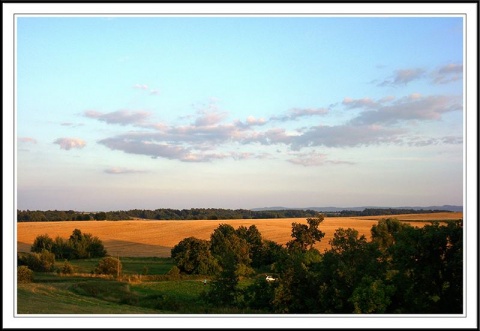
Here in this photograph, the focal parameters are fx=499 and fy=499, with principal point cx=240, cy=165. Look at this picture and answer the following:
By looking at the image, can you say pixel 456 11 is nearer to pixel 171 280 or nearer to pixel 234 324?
pixel 234 324

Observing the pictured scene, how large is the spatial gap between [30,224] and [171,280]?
37.5 metres

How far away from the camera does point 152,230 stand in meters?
71.3

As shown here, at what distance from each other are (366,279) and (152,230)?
55.2 meters

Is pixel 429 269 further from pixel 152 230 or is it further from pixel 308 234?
pixel 152 230

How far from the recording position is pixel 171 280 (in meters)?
39.2

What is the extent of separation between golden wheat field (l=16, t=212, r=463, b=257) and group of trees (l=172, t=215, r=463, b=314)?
29.1 m

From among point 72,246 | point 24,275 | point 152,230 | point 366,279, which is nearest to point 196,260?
point 24,275

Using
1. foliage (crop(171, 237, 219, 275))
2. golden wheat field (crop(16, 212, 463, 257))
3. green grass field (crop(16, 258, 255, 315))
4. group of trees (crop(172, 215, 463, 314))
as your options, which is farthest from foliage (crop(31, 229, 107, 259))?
group of trees (crop(172, 215, 463, 314))

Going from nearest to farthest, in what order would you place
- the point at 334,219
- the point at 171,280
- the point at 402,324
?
1. the point at 402,324
2. the point at 171,280
3. the point at 334,219

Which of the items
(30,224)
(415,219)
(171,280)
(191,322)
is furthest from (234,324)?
(30,224)

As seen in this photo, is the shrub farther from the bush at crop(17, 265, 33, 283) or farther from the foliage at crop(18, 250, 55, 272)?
the foliage at crop(18, 250, 55, 272)

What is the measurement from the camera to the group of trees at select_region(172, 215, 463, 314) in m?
17.2

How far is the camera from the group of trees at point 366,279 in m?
17.2

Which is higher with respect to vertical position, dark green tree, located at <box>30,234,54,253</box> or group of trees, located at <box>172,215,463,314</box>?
group of trees, located at <box>172,215,463,314</box>
